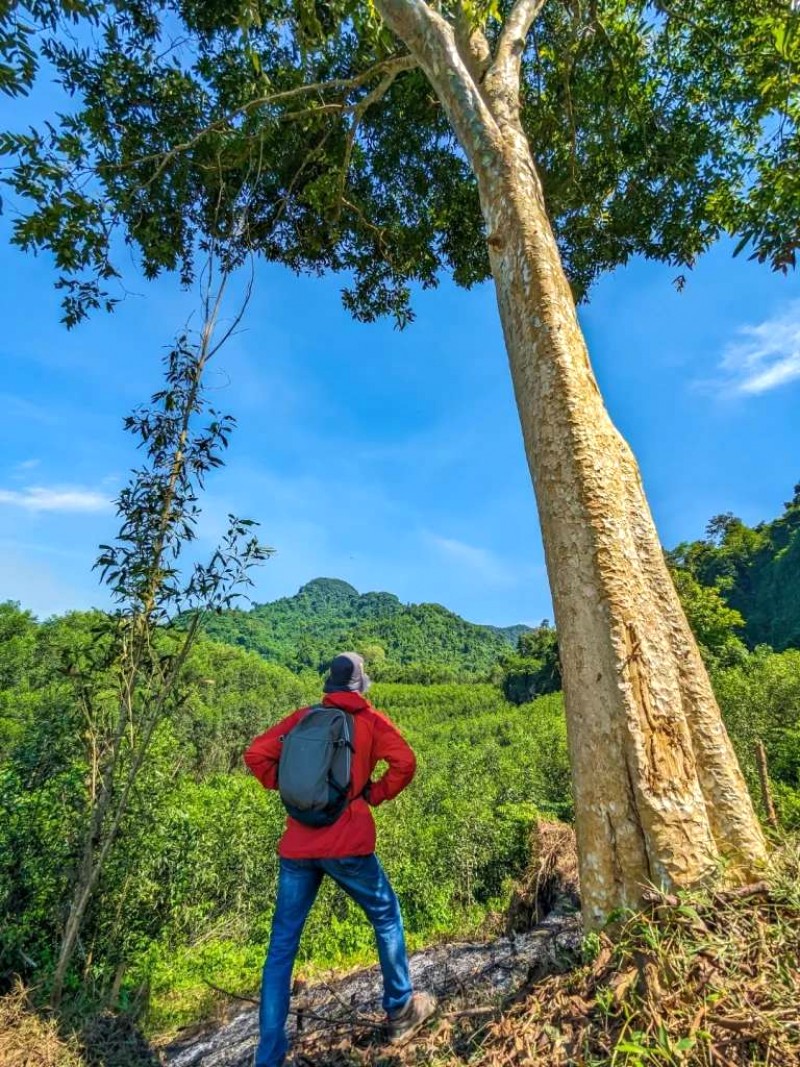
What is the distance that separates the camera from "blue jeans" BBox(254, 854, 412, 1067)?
214 cm

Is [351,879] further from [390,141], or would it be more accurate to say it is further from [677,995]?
[390,141]

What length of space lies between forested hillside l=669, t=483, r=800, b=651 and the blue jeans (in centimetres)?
3992

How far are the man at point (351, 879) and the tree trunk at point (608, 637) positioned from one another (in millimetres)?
1000

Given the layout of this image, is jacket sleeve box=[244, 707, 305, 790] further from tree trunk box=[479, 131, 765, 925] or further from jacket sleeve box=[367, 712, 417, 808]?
tree trunk box=[479, 131, 765, 925]

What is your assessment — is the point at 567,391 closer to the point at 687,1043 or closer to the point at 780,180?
the point at 687,1043

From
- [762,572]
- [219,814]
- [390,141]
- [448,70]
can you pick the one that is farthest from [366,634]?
[448,70]

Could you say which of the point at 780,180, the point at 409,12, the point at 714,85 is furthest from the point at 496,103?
the point at 714,85

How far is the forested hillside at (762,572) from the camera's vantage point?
39969 mm

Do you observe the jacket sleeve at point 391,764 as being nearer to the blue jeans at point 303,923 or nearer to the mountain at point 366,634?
the blue jeans at point 303,923

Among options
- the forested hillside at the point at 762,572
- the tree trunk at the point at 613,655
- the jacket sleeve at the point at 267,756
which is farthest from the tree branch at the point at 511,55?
the forested hillside at the point at 762,572

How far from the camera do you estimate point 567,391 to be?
213 cm

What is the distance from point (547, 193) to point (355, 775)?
5.68 m

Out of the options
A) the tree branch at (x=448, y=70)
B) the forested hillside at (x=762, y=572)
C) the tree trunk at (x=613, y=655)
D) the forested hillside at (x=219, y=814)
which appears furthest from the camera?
the forested hillside at (x=762, y=572)

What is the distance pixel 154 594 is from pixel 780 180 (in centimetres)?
516
